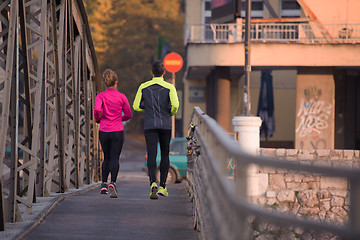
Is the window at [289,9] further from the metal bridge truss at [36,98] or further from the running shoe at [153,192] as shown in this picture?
the running shoe at [153,192]

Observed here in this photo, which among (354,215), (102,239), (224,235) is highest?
(354,215)

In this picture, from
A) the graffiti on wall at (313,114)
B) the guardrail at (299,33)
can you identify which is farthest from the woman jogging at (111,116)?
the graffiti on wall at (313,114)

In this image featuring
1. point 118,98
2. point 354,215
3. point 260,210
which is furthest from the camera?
point 118,98

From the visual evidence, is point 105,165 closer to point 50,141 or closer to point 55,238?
point 50,141

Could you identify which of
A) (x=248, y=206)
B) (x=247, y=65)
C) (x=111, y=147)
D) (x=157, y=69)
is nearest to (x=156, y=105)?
(x=157, y=69)

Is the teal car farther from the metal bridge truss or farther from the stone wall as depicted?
the metal bridge truss

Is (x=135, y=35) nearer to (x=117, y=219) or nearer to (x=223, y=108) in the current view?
(x=223, y=108)

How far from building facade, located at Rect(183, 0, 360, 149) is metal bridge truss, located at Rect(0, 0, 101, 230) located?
1286 cm

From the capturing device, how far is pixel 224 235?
143 inches

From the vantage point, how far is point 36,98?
322 inches

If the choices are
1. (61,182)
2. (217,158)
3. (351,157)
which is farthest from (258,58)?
(217,158)

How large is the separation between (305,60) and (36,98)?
2045 centimetres

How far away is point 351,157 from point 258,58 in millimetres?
10324

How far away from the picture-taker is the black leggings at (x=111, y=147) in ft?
29.8
